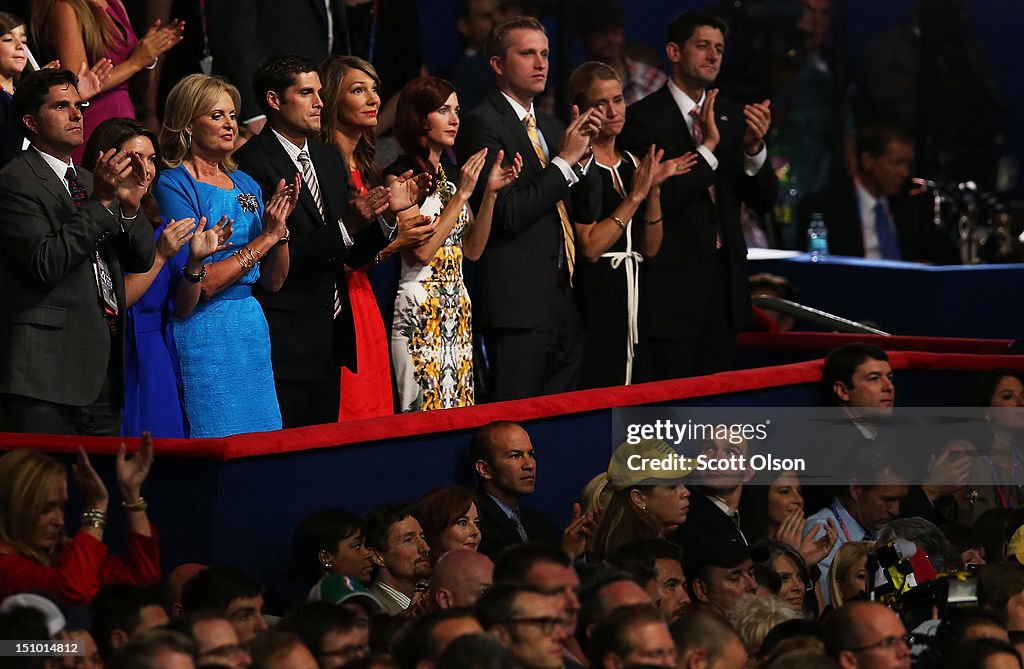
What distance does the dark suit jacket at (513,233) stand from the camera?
7.63 m

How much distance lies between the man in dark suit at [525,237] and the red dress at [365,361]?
0.50 meters

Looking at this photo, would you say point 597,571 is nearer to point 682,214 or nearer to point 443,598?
point 443,598

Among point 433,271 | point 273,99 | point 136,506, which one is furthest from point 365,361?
point 136,506

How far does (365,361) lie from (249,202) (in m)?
0.77

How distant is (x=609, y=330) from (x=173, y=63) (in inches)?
78.1

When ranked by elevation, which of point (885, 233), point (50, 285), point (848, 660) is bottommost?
point (848, 660)

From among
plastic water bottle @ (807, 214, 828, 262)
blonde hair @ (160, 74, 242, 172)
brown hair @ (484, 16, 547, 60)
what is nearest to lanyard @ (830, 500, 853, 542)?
brown hair @ (484, 16, 547, 60)

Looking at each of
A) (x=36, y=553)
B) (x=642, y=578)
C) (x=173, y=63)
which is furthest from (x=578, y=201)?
(x=36, y=553)

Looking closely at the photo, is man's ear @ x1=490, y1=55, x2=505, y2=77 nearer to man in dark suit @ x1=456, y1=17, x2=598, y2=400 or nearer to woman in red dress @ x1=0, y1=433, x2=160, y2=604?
man in dark suit @ x1=456, y1=17, x2=598, y2=400

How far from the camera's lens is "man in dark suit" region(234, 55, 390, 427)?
6.94 m

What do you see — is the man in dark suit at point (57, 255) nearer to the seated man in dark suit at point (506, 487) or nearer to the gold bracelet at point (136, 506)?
the gold bracelet at point (136, 506)

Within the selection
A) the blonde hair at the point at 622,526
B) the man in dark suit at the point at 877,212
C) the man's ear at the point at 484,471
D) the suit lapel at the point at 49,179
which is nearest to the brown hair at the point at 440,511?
the man's ear at the point at 484,471

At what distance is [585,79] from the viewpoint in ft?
26.4

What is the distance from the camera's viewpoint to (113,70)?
741cm
